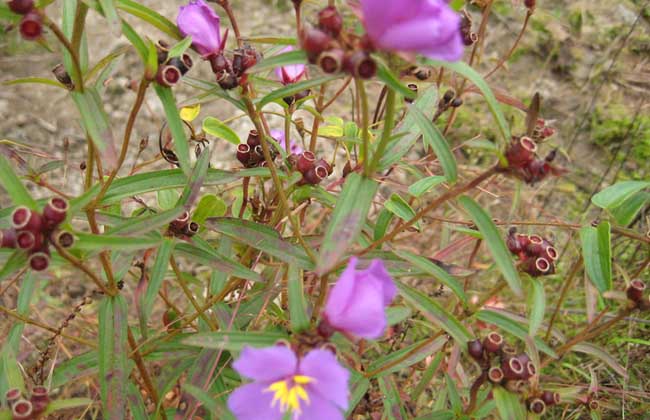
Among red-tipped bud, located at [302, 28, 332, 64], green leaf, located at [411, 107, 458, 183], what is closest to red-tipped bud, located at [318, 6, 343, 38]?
red-tipped bud, located at [302, 28, 332, 64]

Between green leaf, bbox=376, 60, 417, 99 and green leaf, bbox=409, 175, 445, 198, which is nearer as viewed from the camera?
green leaf, bbox=376, 60, 417, 99

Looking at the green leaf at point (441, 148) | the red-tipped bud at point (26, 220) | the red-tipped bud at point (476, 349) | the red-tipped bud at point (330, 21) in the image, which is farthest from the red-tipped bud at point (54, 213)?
the red-tipped bud at point (476, 349)

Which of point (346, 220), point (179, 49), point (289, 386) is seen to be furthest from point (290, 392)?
point (179, 49)

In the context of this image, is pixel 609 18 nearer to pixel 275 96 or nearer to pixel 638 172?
pixel 638 172

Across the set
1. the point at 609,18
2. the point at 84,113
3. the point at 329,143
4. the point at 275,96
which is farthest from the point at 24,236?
the point at 609,18

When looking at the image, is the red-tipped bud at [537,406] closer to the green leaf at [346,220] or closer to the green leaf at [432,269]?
the green leaf at [432,269]

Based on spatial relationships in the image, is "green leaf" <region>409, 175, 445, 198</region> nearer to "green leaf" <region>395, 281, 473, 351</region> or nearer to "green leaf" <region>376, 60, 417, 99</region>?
"green leaf" <region>395, 281, 473, 351</region>
